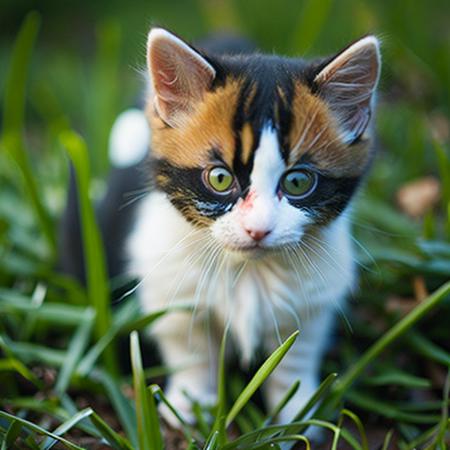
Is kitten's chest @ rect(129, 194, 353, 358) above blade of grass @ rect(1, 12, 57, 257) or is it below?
below

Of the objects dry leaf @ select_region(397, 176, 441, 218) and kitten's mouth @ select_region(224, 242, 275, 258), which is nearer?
kitten's mouth @ select_region(224, 242, 275, 258)

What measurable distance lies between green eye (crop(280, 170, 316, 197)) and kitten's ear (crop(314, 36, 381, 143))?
0.13 metres

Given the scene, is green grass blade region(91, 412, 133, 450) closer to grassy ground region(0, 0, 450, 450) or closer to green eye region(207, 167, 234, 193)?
grassy ground region(0, 0, 450, 450)

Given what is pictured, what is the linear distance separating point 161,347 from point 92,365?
16 cm

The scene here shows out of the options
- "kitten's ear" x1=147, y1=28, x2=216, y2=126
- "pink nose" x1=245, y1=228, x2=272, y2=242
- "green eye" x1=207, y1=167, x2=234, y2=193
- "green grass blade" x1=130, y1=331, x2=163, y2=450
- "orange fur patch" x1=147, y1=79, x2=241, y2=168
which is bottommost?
"green grass blade" x1=130, y1=331, x2=163, y2=450

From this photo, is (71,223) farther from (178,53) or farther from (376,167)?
(376,167)

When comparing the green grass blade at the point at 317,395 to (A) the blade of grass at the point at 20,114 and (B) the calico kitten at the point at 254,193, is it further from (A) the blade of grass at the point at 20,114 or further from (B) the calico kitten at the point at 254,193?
(A) the blade of grass at the point at 20,114

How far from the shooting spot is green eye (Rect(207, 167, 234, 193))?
1.28 metres

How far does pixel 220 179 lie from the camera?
4.23ft

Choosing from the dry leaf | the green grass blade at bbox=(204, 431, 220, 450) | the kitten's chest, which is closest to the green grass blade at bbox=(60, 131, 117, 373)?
the kitten's chest

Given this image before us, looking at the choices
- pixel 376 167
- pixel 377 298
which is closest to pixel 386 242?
pixel 377 298

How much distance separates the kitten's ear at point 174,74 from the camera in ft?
4.24

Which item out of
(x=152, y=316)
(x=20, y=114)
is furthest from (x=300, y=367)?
(x=20, y=114)

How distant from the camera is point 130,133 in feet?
6.56
